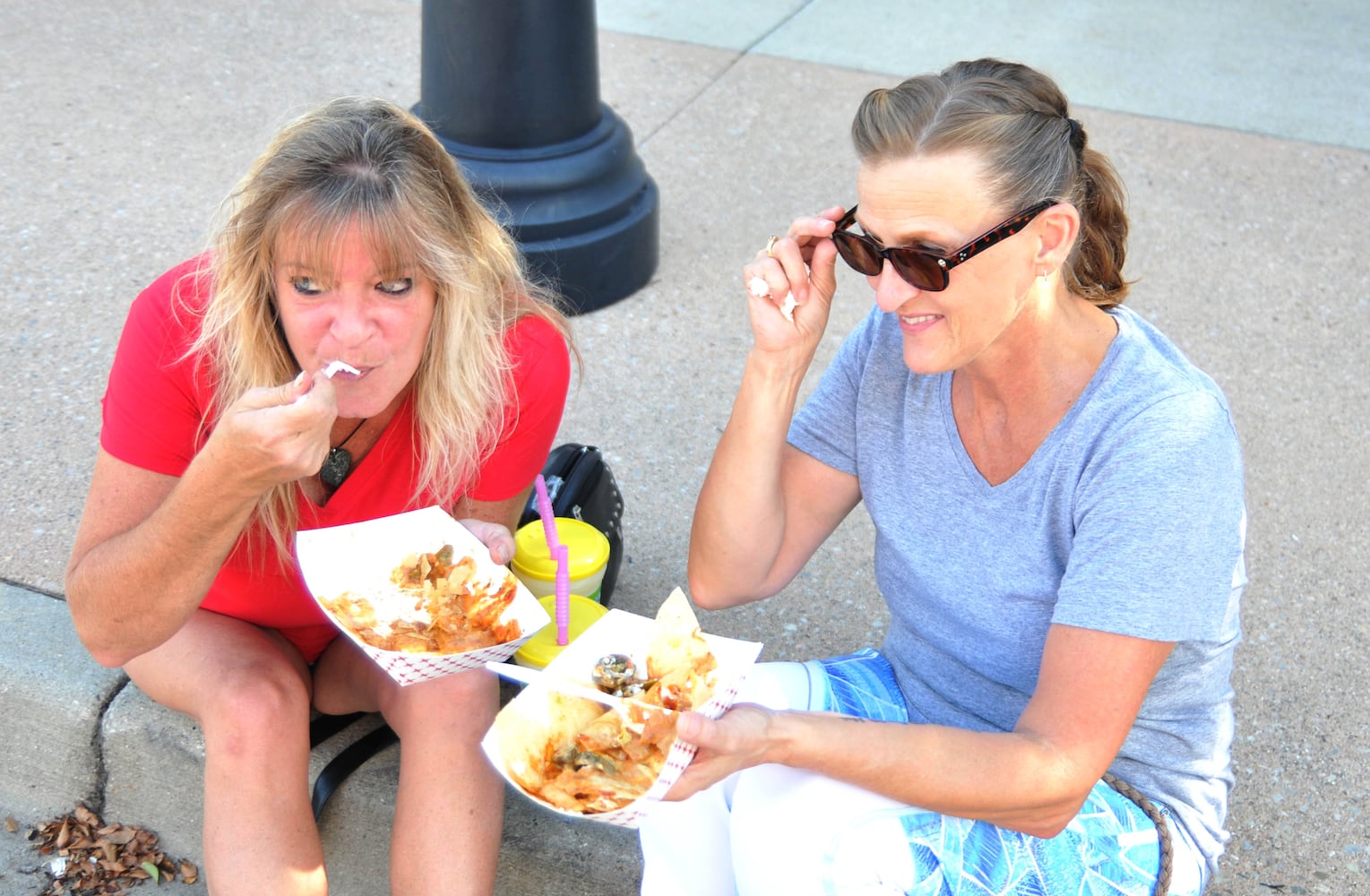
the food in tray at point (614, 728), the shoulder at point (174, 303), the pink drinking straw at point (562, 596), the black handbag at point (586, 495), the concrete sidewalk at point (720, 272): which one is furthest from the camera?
the black handbag at point (586, 495)

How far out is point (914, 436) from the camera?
84.4 inches

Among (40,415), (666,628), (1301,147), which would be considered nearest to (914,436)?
(666,628)

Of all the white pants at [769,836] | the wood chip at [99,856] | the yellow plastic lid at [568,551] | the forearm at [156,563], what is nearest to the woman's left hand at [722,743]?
the white pants at [769,836]

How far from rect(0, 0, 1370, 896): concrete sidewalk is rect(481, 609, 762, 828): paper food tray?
Result: 1.86 feet

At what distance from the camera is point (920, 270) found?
1876 millimetres

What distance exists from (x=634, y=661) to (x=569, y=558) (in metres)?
0.71

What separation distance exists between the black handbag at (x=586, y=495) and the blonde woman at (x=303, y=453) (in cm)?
42

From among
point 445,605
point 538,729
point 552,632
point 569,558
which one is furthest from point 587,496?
point 538,729

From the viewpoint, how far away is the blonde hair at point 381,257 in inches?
81.6

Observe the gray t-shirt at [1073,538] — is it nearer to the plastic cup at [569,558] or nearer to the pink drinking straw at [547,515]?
the pink drinking straw at [547,515]

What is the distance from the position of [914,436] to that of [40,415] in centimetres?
232

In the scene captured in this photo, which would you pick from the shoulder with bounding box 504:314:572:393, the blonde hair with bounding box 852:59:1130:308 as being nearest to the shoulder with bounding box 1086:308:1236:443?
the blonde hair with bounding box 852:59:1130:308

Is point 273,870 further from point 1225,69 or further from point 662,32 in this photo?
point 1225,69

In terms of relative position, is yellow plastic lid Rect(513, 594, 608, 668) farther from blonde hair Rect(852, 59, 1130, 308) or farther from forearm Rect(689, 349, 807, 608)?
blonde hair Rect(852, 59, 1130, 308)
